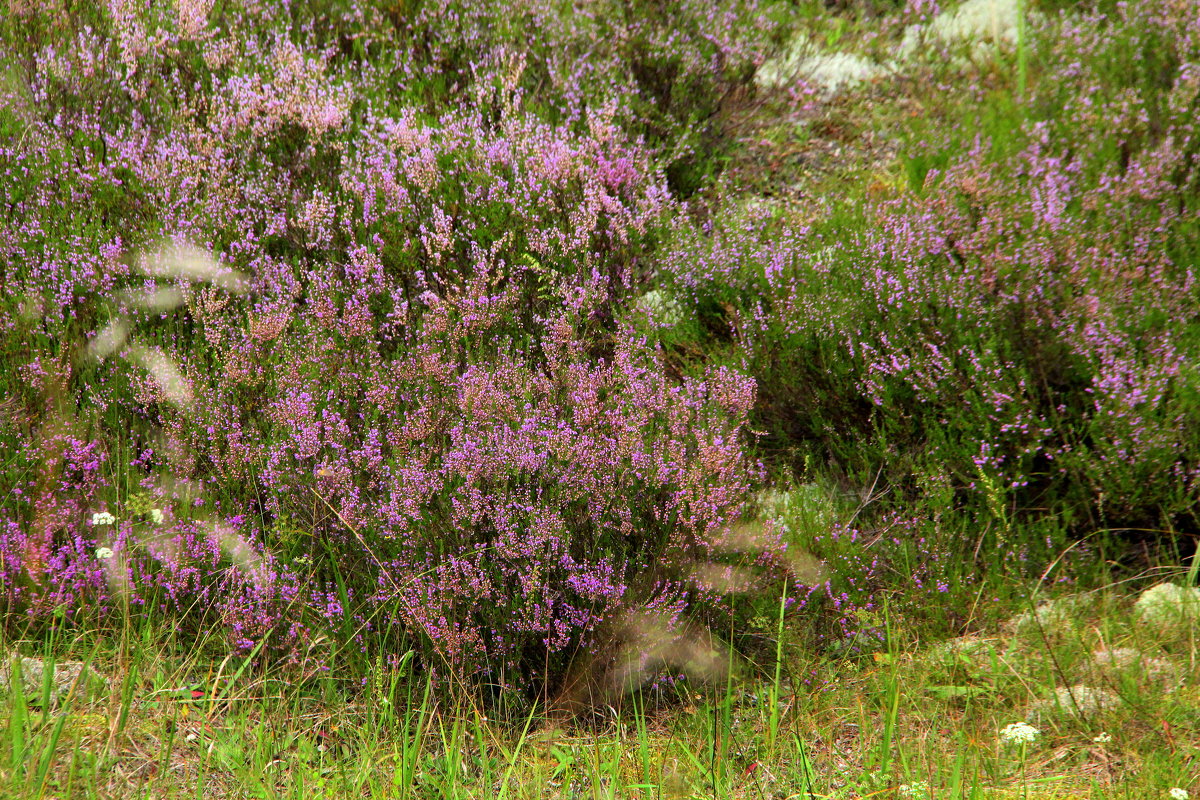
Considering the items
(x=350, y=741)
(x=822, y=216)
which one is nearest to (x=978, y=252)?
(x=822, y=216)

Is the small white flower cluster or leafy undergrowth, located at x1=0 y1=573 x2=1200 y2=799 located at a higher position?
the small white flower cluster

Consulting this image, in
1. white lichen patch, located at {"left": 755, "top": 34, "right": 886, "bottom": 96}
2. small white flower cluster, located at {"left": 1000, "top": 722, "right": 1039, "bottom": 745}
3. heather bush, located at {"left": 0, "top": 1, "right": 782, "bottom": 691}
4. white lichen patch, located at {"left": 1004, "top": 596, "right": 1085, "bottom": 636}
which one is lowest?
white lichen patch, located at {"left": 1004, "top": 596, "right": 1085, "bottom": 636}

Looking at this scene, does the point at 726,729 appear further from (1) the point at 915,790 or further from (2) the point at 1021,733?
(2) the point at 1021,733

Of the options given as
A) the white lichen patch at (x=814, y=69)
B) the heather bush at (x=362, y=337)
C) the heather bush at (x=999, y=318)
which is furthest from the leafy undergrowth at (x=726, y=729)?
the white lichen patch at (x=814, y=69)

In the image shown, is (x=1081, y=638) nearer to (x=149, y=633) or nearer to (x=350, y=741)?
(x=350, y=741)

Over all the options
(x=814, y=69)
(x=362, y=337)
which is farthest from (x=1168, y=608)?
(x=814, y=69)

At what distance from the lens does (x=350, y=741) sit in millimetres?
2342

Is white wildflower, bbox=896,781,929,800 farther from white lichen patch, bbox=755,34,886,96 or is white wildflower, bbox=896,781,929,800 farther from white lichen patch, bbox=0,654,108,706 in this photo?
white lichen patch, bbox=755,34,886,96

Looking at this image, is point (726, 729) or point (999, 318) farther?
point (999, 318)

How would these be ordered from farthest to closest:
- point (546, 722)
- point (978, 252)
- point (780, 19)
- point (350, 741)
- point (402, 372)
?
point (780, 19), point (978, 252), point (402, 372), point (546, 722), point (350, 741)

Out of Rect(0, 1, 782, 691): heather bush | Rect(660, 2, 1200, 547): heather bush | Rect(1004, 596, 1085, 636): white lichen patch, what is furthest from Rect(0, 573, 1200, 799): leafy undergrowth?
Rect(660, 2, 1200, 547): heather bush

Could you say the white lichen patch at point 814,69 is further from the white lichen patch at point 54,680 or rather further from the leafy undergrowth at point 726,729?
the white lichen patch at point 54,680

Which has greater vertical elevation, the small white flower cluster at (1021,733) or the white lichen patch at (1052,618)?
the small white flower cluster at (1021,733)

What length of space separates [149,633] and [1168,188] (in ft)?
12.6
